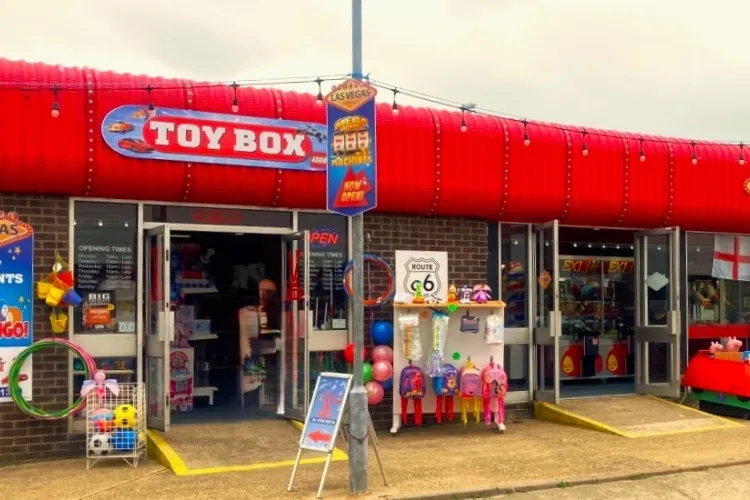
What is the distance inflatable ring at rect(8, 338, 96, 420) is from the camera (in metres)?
8.96

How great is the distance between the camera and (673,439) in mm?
10398

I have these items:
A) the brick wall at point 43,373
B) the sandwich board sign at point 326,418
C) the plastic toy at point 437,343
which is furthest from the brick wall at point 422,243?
the brick wall at point 43,373

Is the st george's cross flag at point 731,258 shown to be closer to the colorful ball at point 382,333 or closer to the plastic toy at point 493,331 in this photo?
the plastic toy at point 493,331

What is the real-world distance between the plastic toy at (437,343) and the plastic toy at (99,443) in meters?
3.96

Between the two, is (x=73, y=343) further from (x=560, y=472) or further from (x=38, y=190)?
(x=560, y=472)

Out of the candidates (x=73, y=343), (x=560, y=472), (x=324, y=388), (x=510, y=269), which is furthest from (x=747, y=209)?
(x=73, y=343)

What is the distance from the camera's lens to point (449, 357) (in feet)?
35.8

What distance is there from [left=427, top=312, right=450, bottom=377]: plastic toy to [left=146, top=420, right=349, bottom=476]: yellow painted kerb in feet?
6.06

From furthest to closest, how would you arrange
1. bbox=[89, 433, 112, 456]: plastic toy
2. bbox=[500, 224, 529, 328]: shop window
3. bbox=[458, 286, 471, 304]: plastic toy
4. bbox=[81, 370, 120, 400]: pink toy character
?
1. bbox=[500, 224, 529, 328]: shop window
2. bbox=[458, 286, 471, 304]: plastic toy
3. bbox=[81, 370, 120, 400]: pink toy character
4. bbox=[89, 433, 112, 456]: plastic toy

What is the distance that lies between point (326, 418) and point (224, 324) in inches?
233

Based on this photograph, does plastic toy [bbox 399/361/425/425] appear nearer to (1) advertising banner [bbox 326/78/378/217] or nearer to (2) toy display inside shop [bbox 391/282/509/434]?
(2) toy display inside shop [bbox 391/282/509/434]

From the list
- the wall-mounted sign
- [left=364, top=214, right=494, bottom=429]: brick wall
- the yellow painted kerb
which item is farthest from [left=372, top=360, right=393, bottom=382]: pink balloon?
the wall-mounted sign

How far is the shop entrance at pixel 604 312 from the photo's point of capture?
12.4 metres

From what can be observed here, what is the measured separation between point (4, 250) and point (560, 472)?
251 inches
